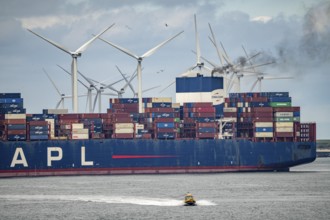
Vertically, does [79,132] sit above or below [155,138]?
above

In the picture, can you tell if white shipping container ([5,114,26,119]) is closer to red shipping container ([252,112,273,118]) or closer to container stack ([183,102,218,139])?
container stack ([183,102,218,139])

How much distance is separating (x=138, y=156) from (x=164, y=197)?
34694mm

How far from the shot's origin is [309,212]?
7331cm

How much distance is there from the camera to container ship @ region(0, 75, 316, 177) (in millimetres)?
117062

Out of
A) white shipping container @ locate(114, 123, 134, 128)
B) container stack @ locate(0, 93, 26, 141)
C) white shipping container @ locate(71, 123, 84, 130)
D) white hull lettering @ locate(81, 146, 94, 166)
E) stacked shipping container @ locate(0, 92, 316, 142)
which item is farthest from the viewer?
white hull lettering @ locate(81, 146, 94, 166)

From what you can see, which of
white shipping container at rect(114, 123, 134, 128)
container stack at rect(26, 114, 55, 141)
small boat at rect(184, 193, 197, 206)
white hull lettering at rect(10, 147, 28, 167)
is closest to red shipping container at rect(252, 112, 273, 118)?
white shipping container at rect(114, 123, 134, 128)

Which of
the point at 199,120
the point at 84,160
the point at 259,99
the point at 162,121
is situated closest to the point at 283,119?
the point at 259,99

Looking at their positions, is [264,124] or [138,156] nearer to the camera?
[138,156]

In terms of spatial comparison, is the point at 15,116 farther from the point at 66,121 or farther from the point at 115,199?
the point at 115,199

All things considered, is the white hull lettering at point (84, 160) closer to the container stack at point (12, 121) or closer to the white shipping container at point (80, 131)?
the white shipping container at point (80, 131)

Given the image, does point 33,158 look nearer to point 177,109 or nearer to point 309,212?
point 177,109

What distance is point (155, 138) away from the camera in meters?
119

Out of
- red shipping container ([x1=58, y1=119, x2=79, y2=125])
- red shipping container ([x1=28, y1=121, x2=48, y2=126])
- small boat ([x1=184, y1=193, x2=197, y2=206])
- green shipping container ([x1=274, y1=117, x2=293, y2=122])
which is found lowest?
small boat ([x1=184, y1=193, x2=197, y2=206])

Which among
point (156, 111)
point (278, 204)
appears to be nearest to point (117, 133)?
point (156, 111)
